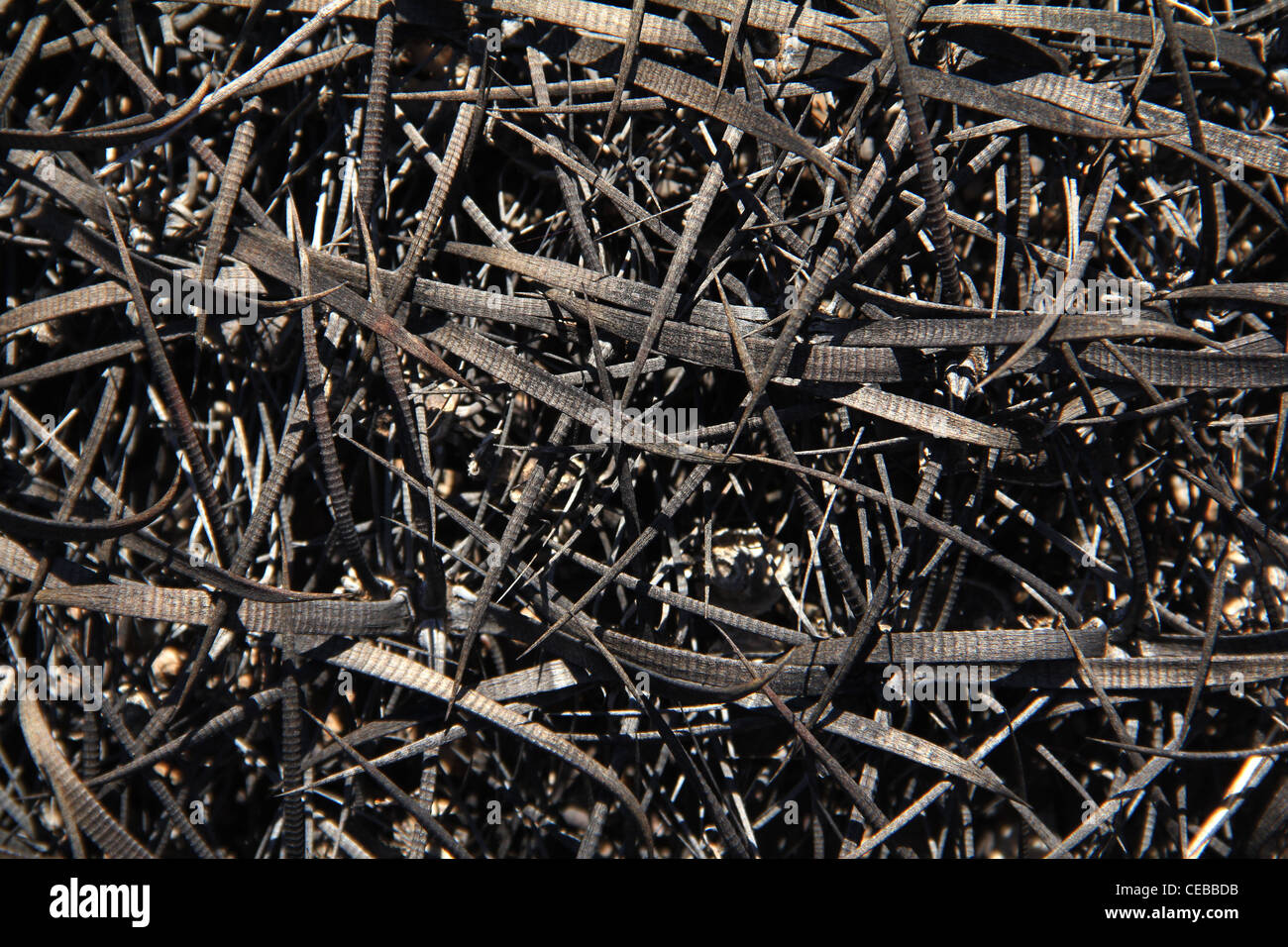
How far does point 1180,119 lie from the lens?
773 mm

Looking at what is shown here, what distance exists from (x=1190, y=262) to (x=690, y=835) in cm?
80

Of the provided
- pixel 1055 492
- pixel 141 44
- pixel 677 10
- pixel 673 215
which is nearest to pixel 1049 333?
pixel 1055 492

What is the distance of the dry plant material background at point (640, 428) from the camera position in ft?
2.39

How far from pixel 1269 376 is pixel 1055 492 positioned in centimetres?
21

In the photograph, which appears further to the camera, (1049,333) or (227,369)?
(227,369)

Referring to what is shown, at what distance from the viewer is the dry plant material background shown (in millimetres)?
729

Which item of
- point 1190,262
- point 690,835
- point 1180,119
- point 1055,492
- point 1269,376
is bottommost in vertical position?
point 690,835

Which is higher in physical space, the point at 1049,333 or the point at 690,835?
the point at 1049,333

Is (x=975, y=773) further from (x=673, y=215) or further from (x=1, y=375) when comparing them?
(x=1, y=375)

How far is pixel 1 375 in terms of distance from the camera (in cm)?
85

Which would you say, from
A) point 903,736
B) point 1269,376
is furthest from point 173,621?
point 1269,376

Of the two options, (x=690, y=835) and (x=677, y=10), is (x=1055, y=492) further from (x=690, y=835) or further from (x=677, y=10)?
(x=677, y=10)

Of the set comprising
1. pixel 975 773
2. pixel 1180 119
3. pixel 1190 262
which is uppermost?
pixel 1180 119

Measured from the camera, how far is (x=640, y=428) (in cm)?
72
